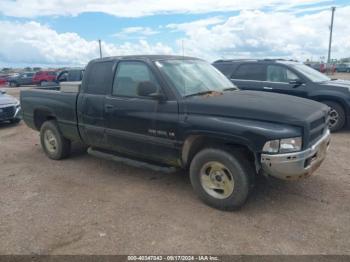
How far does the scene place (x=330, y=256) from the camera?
2949mm

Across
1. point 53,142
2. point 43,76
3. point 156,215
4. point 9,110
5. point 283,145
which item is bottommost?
point 156,215

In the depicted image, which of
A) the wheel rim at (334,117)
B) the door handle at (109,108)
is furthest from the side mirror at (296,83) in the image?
the door handle at (109,108)

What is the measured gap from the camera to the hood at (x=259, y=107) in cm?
343

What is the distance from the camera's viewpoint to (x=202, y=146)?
13.4 ft

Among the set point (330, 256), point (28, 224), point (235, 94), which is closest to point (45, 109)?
point (28, 224)

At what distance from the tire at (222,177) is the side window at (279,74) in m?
5.17

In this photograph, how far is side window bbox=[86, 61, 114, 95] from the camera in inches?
193

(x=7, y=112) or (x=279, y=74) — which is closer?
(x=279, y=74)

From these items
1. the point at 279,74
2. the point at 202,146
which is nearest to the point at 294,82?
the point at 279,74

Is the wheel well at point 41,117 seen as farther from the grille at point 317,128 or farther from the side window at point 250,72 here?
the side window at point 250,72

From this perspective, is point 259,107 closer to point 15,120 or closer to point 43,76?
point 15,120

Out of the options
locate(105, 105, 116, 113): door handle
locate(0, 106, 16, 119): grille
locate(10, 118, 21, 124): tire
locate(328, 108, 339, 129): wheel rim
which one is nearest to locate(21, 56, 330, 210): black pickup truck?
locate(105, 105, 116, 113): door handle

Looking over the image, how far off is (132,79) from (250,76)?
4.97m

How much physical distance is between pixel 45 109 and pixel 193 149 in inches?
131
